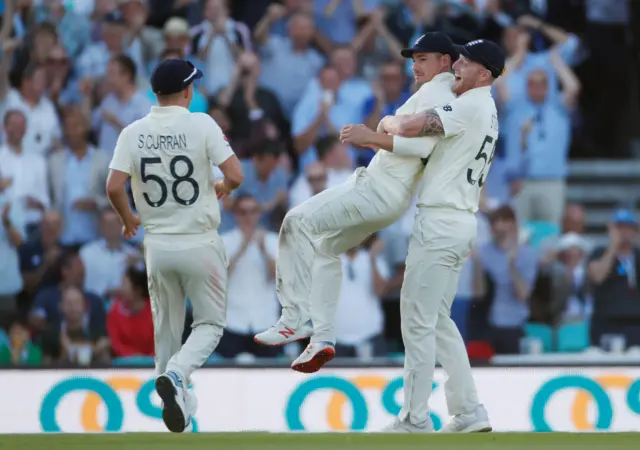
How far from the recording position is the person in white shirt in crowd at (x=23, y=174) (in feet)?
40.8

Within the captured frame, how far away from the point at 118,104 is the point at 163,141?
474 cm

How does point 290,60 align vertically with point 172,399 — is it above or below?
above

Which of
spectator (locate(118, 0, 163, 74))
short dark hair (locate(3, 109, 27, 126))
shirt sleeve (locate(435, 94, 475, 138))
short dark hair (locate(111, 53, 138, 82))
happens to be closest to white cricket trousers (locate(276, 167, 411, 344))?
shirt sleeve (locate(435, 94, 475, 138))

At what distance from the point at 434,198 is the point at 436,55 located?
0.89 metres

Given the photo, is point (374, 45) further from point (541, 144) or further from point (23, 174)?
point (23, 174)

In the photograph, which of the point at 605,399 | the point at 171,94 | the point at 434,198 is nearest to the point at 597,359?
the point at 605,399

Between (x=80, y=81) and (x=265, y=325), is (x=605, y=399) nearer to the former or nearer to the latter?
(x=265, y=325)

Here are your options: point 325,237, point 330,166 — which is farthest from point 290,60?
point 325,237

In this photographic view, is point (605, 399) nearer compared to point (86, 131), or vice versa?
point (605, 399)

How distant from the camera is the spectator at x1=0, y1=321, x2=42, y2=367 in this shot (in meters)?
11.8

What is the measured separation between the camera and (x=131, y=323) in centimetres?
1170

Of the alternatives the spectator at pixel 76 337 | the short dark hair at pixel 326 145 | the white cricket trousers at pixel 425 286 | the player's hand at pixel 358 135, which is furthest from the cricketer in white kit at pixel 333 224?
the short dark hair at pixel 326 145

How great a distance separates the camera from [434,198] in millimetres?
7801

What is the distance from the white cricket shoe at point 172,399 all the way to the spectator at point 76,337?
3.79 metres
